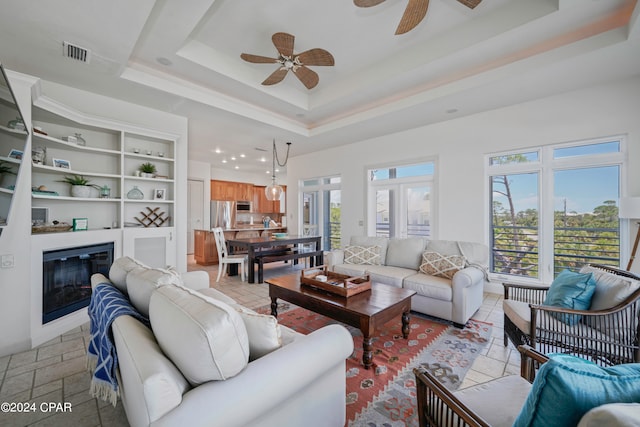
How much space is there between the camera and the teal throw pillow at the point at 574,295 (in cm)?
193

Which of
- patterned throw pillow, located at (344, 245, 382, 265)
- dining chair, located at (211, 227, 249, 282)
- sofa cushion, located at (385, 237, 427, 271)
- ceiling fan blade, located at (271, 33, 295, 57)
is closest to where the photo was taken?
ceiling fan blade, located at (271, 33, 295, 57)

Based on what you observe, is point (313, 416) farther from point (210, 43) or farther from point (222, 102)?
point (222, 102)

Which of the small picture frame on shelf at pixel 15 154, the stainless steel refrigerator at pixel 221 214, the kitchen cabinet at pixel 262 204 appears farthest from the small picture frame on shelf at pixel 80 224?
the kitchen cabinet at pixel 262 204

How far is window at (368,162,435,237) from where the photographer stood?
4969 millimetres

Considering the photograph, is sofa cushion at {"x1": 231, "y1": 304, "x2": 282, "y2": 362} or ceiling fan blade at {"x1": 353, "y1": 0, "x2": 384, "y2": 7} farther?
ceiling fan blade at {"x1": 353, "y1": 0, "x2": 384, "y2": 7}

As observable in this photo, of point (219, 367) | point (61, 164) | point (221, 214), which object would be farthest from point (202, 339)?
point (221, 214)

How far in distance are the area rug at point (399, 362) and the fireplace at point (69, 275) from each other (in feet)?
7.59

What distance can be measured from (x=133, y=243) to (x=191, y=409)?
3457mm

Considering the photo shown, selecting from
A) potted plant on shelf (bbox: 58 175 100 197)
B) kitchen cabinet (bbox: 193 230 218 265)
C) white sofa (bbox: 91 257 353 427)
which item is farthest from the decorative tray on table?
kitchen cabinet (bbox: 193 230 218 265)

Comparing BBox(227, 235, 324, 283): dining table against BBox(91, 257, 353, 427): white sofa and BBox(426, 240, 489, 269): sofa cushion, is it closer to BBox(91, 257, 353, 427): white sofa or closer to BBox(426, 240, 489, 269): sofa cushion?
BBox(426, 240, 489, 269): sofa cushion

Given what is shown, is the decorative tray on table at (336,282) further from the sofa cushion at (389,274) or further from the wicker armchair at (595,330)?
the wicker armchair at (595,330)

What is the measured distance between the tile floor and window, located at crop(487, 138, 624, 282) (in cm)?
158

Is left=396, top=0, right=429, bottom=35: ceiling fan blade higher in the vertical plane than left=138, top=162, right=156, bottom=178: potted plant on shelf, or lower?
higher

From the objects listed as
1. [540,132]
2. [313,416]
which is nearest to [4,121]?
[313,416]
